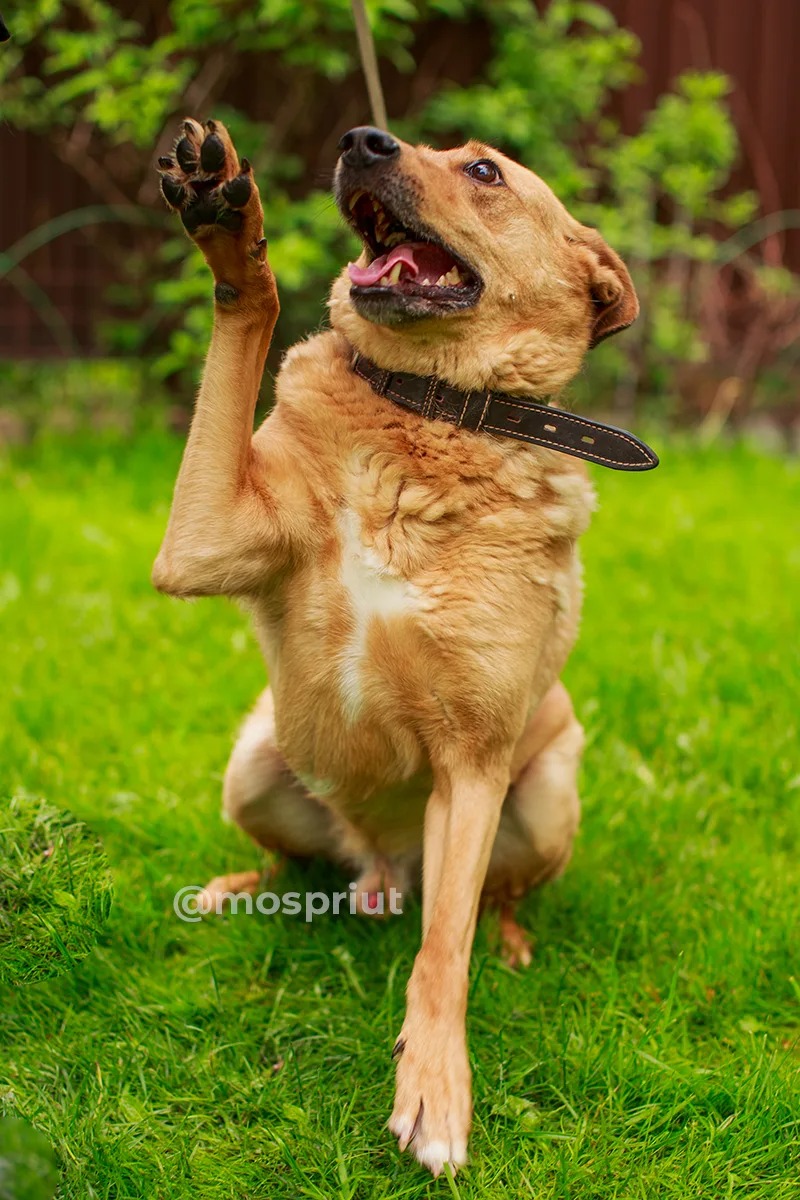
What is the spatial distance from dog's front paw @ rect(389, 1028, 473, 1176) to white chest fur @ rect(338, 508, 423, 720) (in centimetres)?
63

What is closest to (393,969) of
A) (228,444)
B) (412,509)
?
(412,509)

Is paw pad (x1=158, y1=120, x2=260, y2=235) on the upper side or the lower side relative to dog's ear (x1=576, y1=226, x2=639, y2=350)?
upper

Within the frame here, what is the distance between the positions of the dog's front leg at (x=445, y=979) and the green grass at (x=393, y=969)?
7 cm

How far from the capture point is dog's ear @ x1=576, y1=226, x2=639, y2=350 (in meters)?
2.53

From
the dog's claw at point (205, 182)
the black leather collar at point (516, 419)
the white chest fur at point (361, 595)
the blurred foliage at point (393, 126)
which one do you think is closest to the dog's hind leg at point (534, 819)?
the white chest fur at point (361, 595)

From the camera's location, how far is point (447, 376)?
2.35 metres

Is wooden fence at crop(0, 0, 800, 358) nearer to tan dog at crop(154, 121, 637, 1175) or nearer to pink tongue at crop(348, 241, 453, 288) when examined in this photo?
pink tongue at crop(348, 241, 453, 288)

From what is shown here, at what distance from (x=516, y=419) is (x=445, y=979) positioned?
1067 mm

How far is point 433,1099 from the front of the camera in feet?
6.41

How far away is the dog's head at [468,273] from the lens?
2279 mm

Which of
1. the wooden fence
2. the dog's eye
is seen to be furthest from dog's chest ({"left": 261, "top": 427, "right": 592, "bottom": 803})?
the wooden fence

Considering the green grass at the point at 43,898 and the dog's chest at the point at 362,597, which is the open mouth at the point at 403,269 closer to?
the dog's chest at the point at 362,597

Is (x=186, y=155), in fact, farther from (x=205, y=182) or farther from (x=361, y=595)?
(x=361, y=595)

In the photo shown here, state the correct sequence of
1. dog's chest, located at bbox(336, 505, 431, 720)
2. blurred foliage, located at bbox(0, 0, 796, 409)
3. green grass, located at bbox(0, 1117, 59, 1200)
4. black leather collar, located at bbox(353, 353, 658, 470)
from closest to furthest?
green grass, located at bbox(0, 1117, 59, 1200) → dog's chest, located at bbox(336, 505, 431, 720) → black leather collar, located at bbox(353, 353, 658, 470) → blurred foliage, located at bbox(0, 0, 796, 409)
